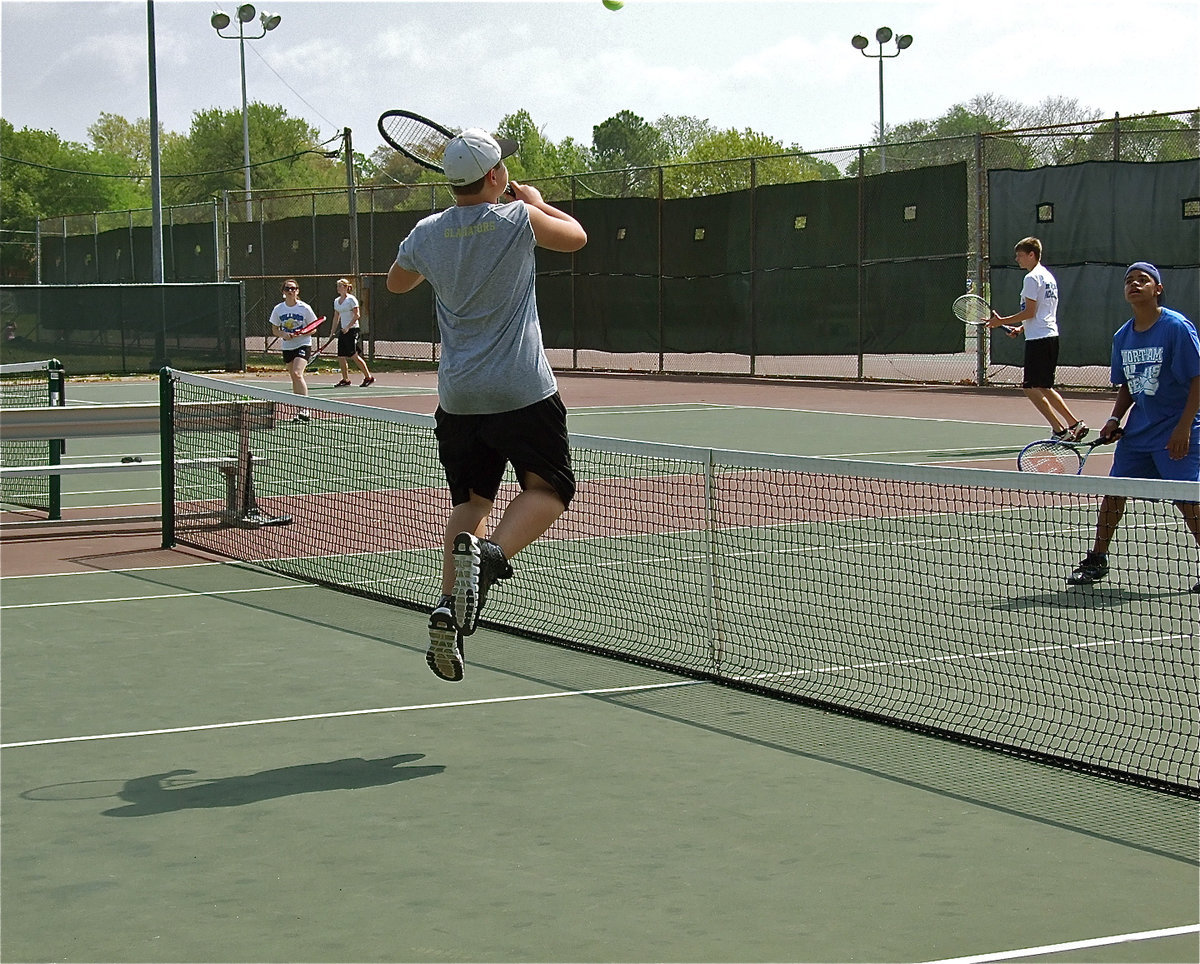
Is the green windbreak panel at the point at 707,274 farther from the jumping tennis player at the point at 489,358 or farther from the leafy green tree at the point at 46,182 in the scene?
the leafy green tree at the point at 46,182

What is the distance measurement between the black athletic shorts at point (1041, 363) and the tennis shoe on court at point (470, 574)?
9.41 m

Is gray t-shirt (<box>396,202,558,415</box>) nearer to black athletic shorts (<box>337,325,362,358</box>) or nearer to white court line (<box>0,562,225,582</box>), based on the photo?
white court line (<box>0,562,225,582</box>)

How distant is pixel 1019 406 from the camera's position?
1983cm

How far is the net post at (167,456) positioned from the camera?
9898 mm

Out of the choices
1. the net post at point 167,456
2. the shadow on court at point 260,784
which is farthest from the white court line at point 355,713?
the net post at point 167,456

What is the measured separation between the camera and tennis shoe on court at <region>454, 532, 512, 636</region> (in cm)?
491

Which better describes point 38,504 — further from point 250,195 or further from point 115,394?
point 250,195

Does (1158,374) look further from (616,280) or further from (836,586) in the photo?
(616,280)

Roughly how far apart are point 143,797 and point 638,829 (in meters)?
1.46

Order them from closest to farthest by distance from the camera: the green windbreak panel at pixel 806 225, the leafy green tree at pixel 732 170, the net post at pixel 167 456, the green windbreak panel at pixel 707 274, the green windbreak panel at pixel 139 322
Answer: the net post at pixel 167 456 → the green windbreak panel at pixel 806 225 → the green windbreak panel at pixel 707 274 → the green windbreak panel at pixel 139 322 → the leafy green tree at pixel 732 170

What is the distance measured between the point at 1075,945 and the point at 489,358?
251 cm

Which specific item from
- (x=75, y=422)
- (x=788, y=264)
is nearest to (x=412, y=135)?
(x=75, y=422)

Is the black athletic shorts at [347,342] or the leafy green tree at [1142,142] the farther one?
the black athletic shorts at [347,342]

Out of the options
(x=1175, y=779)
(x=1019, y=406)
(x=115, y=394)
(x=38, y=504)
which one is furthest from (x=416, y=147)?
(x=115, y=394)
